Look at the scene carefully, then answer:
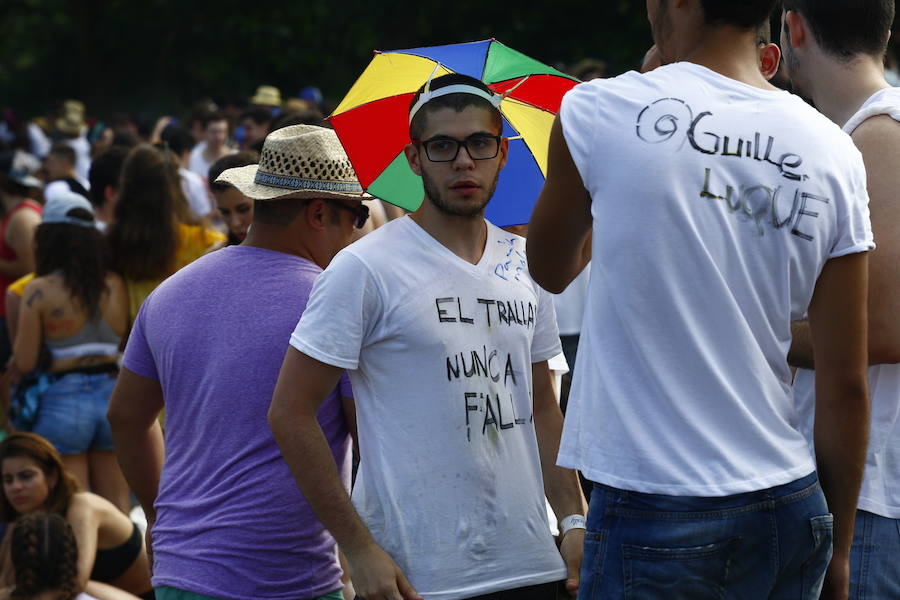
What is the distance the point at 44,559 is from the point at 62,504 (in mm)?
404

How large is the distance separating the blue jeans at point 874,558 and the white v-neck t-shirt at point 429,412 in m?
0.68

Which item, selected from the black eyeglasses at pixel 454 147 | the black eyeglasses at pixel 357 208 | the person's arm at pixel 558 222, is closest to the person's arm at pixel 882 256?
the person's arm at pixel 558 222

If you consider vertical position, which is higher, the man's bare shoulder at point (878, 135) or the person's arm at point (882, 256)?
the man's bare shoulder at point (878, 135)

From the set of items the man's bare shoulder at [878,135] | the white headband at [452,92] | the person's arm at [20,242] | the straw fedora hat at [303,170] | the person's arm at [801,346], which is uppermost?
the white headband at [452,92]

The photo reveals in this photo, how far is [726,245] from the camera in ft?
6.93

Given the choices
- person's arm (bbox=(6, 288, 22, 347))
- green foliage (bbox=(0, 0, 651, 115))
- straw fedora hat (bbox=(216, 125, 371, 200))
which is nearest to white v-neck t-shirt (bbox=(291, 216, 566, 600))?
straw fedora hat (bbox=(216, 125, 371, 200))

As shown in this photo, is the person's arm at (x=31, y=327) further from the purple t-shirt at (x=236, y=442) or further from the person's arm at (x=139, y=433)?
the purple t-shirt at (x=236, y=442)

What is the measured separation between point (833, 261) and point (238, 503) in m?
1.58

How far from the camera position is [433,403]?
8.86ft

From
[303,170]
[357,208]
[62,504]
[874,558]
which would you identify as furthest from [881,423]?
[62,504]

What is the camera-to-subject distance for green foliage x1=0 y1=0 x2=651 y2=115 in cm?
2331

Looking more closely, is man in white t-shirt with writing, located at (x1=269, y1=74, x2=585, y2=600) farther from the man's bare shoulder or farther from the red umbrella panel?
the man's bare shoulder

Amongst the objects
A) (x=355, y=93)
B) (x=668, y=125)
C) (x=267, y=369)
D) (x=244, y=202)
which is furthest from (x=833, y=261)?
(x=244, y=202)

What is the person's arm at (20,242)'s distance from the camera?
8.26 m
